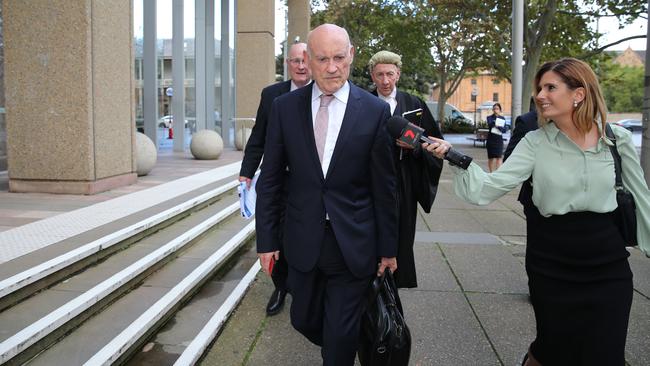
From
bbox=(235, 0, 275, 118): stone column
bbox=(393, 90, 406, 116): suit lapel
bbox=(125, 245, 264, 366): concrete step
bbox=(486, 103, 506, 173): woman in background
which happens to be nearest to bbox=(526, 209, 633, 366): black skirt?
bbox=(393, 90, 406, 116): suit lapel

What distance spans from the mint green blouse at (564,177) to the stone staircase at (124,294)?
6.59ft

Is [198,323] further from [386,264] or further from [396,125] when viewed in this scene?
[396,125]

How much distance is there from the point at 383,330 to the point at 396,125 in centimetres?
96

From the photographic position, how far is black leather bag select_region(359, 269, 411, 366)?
2.58 meters

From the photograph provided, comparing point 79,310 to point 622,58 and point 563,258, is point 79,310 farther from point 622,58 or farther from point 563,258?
point 622,58

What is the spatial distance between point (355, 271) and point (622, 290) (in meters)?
1.22

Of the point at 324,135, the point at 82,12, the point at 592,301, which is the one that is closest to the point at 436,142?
the point at 324,135

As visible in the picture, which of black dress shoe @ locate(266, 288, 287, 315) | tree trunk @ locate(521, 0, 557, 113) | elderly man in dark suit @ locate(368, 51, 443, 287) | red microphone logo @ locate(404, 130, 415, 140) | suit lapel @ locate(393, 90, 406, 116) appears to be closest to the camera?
red microphone logo @ locate(404, 130, 415, 140)

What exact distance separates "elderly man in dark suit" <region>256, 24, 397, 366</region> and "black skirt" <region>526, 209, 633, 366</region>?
766mm

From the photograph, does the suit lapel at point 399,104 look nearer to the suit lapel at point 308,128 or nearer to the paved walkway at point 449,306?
the suit lapel at point 308,128

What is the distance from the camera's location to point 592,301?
2.54 m

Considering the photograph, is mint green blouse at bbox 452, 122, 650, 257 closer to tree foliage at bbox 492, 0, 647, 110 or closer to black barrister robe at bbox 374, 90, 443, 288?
black barrister robe at bbox 374, 90, 443, 288

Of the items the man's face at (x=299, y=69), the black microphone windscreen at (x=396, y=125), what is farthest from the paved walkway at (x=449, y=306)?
the man's face at (x=299, y=69)

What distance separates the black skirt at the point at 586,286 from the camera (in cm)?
252
